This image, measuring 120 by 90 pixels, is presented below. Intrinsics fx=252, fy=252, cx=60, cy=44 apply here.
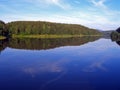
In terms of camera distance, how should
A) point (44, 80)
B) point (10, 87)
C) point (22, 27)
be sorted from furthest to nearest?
point (22, 27)
point (44, 80)
point (10, 87)

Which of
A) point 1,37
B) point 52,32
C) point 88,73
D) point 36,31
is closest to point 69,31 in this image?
point 52,32

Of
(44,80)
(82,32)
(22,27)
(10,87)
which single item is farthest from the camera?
(82,32)

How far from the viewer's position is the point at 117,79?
63.5ft

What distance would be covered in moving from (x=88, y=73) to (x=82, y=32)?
150873mm

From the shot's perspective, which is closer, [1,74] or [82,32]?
[1,74]

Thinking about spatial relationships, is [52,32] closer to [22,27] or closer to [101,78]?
[22,27]

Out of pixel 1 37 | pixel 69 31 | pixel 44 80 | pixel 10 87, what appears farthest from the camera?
pixel 69 31

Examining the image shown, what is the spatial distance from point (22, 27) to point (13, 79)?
10112 centimetres

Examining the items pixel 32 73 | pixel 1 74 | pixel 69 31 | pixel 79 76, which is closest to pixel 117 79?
pixel 79 76

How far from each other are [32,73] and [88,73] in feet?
15.9

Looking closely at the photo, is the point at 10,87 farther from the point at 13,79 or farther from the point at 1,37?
the point at 1,37

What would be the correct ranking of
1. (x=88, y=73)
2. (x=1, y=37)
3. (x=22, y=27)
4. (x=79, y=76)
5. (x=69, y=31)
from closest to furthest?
(x=79, y=76) < (x=88, y=73) < (x=1, y=37) < (x=22, y=27) < (x=69, y=31)

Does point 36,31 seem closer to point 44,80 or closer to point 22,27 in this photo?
point 22,27

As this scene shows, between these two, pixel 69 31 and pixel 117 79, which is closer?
pixel 117 79
